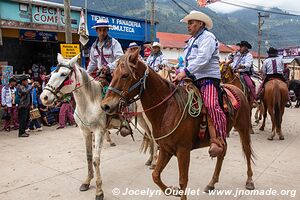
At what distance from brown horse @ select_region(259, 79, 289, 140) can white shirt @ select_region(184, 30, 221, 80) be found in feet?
15.6

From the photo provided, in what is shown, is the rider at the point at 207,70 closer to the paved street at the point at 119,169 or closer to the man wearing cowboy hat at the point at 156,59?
the paved street at the point at 119,169

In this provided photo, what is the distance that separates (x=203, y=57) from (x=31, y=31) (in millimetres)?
9818

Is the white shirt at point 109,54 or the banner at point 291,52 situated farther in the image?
the banner at point 291,52

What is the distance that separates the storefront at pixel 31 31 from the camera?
10047 mm

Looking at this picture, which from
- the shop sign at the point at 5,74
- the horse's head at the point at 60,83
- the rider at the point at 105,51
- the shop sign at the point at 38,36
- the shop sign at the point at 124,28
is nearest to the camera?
the horse's head at the point at 60,83

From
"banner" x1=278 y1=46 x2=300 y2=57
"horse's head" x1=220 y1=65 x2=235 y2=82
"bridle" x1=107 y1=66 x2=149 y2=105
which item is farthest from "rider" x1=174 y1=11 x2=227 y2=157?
"banner" x1=278 y1=46 x2=300 y2=57

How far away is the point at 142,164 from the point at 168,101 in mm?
2741

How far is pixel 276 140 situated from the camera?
7664 millimetres

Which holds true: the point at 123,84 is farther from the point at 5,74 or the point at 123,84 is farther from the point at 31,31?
the point at 31,31

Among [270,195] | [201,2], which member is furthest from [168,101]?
[201,2]

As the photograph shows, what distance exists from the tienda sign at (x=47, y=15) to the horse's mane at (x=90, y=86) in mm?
7091

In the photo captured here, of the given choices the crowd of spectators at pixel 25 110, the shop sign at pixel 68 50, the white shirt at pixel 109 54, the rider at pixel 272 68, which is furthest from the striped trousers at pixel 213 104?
the shop sign at pixel 68 50

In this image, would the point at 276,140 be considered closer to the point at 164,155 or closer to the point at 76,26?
the point at 164,155

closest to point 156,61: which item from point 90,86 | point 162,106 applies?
point 90,86
